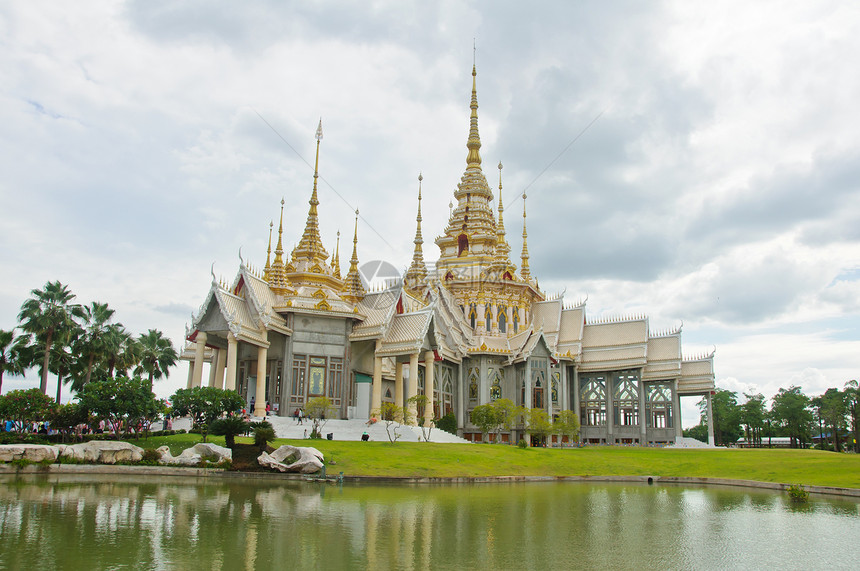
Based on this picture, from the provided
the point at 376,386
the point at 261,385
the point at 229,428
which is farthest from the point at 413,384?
the point at 229,428

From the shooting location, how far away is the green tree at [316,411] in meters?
30.7

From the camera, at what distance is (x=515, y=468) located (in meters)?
28.9

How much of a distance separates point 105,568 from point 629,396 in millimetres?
43908

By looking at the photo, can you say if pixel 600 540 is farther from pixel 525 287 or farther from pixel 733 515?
pixel 525 287

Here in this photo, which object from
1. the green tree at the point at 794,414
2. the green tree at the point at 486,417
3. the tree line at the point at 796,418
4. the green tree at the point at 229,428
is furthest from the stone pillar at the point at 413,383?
the green tree at the point at 794,414

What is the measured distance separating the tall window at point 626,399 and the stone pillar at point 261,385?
84.1 feet

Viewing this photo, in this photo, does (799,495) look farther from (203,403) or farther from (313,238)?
(313,238)

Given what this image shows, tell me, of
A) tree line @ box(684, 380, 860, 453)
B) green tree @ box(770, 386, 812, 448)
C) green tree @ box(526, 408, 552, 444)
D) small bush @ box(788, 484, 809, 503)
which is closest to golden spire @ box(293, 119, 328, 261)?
green tree @ box(526, 408, 552, 444)

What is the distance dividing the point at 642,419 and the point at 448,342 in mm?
14204

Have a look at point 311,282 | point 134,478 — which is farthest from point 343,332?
point 134,478

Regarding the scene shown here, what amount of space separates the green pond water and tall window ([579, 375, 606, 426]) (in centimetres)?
2890

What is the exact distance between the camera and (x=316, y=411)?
3284 cm

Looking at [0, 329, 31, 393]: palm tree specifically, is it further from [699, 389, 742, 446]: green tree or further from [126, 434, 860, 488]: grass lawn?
[699, 389, 742, 446]: green tree

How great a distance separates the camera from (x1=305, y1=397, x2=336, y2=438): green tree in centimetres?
3068
